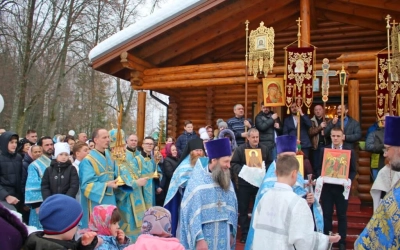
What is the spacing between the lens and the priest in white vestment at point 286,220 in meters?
3.02

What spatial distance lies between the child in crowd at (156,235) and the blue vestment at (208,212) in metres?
1.17

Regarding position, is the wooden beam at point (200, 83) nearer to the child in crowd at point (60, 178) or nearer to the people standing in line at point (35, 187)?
the people standing in line at point (35, 187)

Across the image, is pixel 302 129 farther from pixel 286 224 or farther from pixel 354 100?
pixel 286 224

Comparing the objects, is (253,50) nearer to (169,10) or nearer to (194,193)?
(169,10)

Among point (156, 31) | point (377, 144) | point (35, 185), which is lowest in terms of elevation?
point (35, 185)

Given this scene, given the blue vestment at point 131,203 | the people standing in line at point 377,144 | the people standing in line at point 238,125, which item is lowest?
the blue vestment at point 131,203

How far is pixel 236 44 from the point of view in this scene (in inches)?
445

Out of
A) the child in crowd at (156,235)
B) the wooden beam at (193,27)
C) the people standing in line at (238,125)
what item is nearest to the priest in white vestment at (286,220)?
the child in crowd at (156,235)

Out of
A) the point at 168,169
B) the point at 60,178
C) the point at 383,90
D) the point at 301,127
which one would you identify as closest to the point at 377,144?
the point at 383,90

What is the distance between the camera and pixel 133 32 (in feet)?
30.4

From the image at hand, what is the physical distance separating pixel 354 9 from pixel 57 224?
8.98 metres

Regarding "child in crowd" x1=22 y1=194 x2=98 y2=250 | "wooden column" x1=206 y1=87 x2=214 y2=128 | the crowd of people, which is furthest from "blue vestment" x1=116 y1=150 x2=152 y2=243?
"wooden column" x1=206 y1=87 x2=214 y2=128

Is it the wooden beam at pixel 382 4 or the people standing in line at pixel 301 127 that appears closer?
the people standing in line at pixel 301 127

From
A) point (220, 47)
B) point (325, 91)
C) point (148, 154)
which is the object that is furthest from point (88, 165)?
point (220, 47)
